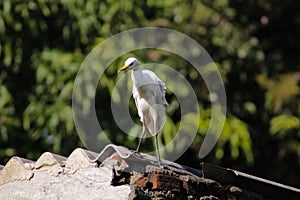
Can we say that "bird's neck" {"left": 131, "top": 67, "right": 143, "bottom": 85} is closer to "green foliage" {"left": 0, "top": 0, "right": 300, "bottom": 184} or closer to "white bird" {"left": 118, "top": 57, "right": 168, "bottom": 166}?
"white bird" {"left": 118, "top": 57, "right": 168, "bottom": 166}

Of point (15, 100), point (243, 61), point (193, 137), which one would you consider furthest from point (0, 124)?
point (243, 61)

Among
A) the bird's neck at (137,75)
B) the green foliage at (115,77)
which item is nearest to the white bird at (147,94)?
the bird's neck at (137,75)

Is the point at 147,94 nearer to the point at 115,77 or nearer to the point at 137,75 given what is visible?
the point at 137,75

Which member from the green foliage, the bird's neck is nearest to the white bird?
the bird's neck

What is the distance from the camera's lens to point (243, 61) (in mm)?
9148

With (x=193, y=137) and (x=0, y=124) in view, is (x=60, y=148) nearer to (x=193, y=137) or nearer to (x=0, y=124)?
(x=0, y=124)

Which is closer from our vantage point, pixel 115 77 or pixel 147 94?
pixel 147 94

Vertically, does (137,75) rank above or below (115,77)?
above

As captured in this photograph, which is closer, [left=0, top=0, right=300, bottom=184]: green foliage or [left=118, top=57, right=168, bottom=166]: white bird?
[left=118, top=57, right=168, bottom=166]: white bird

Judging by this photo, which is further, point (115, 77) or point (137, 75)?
point (115, 77)

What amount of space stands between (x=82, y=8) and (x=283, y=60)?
281 centimetres

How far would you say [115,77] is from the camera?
316 inches

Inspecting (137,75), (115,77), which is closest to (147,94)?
(137,75)

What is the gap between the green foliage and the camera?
8.19 meters
